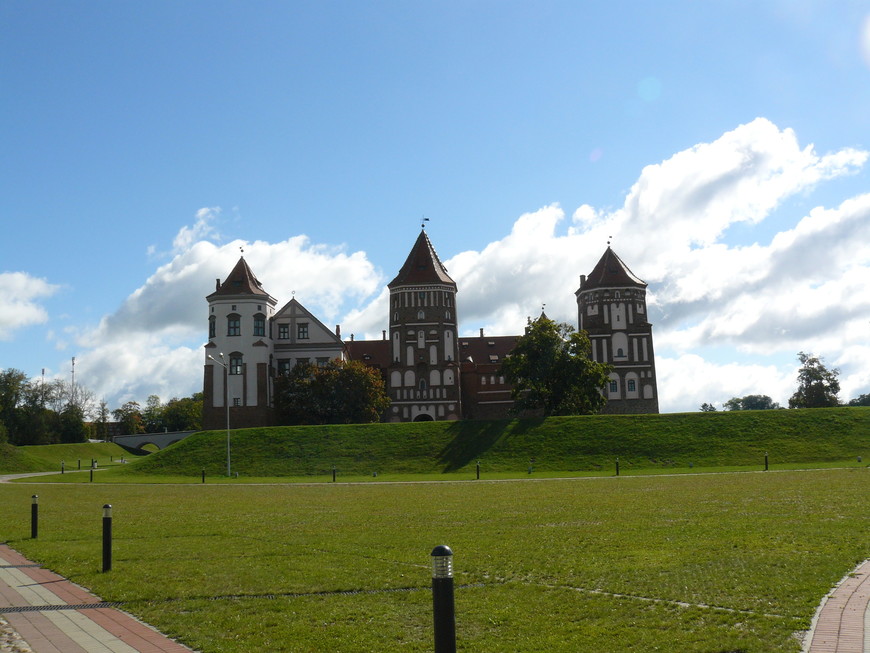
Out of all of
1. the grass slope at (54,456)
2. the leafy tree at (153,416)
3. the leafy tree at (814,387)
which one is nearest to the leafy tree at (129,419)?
the leafy tree at (153,416)

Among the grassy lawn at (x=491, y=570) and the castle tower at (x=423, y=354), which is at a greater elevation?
the castle tower at (x=423, y=354)

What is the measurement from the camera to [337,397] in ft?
272

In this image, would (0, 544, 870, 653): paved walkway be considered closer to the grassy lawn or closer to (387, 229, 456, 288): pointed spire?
the grassy lawn

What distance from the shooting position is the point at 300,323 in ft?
304

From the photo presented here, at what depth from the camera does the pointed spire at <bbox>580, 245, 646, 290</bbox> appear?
92.4m

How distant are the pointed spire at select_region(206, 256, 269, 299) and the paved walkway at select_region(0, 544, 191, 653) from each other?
7754 centimetres

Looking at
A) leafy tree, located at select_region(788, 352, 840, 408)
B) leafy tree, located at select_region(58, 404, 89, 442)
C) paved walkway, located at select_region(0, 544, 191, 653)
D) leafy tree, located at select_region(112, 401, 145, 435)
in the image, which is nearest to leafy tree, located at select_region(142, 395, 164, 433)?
leafy tree, located at select_region(112, 401, 145, 435)

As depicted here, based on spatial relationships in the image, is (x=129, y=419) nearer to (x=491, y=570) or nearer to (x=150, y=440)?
(x=150, y=440)

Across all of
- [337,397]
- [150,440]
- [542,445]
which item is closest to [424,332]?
[337,397]

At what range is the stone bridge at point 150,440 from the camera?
97438 millimetres

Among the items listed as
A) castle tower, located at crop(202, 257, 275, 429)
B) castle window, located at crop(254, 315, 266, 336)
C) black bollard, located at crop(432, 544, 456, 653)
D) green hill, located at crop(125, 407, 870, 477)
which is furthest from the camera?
castle window, located at crop(254, 315, 266, 336)

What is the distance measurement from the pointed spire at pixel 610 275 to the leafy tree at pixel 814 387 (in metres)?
25.1

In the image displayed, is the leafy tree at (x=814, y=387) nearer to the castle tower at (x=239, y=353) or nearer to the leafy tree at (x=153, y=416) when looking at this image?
the castle tower at (x=239, y=353)

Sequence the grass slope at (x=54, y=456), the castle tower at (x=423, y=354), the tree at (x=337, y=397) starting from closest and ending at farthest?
the grass slope at (x=54, y=456) → the tree at (x=337, y=397) → the castle tower at (x=423, y=354)
